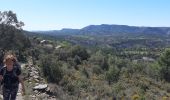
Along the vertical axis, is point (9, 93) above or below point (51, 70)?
above

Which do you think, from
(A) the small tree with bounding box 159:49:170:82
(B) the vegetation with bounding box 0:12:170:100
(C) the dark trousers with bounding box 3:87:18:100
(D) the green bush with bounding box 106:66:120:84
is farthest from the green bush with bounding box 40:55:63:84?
(A) the small tree with bounding box 159:49:170:82

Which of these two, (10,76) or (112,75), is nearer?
(10,76)

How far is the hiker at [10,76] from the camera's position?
379 inches

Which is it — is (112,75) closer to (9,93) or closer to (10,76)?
(9,93)

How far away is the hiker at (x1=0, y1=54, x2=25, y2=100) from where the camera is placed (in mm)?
9626

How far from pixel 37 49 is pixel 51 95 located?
29.6 metres

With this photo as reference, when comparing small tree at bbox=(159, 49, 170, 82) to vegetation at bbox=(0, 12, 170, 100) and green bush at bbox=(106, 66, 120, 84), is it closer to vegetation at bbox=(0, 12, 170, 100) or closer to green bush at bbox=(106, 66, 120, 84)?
vegetation at bbox=(0, 12, 170, 100)

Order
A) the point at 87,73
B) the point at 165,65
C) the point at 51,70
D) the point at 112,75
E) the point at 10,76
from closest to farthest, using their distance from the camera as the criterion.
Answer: the point at 10,76 < the point at 51,70 < the point at 87,73 < the point at 112,75 < the point at 165,65

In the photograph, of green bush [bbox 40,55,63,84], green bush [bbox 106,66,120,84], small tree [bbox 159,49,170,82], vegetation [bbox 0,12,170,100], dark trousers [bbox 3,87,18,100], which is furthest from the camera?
small tree [bbox 159,49,170,82]

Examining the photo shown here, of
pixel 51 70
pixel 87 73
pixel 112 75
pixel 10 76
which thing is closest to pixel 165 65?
pixel 112 75

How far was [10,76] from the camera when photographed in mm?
9734

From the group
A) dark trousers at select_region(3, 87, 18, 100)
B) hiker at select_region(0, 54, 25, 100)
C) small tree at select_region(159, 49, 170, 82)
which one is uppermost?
hiker at select_region(0, 54, 25, 100)

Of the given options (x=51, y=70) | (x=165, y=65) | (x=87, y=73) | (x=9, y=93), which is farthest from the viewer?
(x=165, y=65)

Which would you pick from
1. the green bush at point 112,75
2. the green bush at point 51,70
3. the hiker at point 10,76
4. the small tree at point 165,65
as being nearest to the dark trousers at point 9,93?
the hiker at point 10,76
